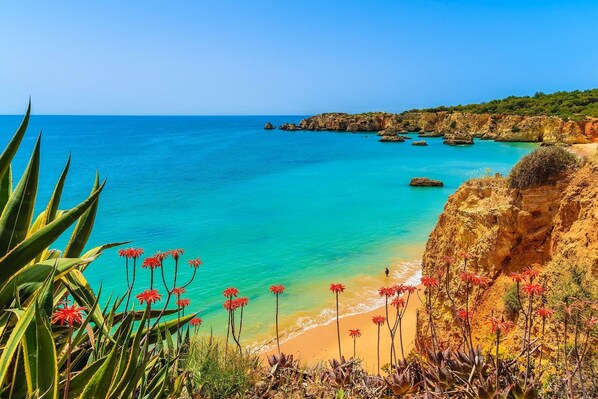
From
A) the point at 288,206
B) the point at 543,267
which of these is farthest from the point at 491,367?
the point at 288,206

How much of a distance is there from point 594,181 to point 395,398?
5.08 metres

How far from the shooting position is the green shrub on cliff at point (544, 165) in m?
6.65

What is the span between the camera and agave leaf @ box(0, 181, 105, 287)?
7.12 ft

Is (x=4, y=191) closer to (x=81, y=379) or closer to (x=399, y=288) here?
(x=81, y=379)

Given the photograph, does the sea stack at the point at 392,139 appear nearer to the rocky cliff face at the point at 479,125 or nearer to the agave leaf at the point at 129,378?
the rocky cliff face at the point at 479,125

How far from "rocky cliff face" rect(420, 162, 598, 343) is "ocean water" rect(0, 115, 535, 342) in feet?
14.8

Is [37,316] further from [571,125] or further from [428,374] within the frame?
[571,125]

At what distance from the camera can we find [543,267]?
244 inches

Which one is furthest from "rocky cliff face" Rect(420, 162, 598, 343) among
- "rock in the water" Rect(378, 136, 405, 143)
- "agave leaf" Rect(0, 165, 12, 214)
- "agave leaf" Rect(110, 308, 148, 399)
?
"rock in the water" Rect(378, 136, 405, 143)

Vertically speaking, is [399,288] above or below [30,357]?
below

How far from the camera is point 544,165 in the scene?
21.8ft

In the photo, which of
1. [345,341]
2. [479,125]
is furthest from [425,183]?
[479,125]

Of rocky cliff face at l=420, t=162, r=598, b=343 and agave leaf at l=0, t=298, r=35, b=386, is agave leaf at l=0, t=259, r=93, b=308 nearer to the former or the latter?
agave leaf at l=0, t=298, r=35, b=386

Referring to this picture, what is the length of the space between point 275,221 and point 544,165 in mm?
18027
